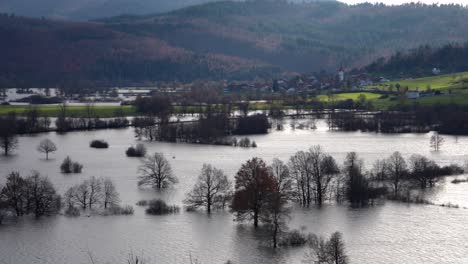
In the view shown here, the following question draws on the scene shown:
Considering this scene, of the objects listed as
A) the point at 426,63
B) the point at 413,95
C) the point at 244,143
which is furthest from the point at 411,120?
the point at 426,63

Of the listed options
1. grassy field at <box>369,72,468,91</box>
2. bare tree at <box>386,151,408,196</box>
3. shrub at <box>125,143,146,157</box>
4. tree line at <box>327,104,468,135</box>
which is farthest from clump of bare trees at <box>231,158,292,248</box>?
grassy field at <box>369,72,468,91</box>

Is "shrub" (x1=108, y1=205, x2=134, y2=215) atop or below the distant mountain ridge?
below

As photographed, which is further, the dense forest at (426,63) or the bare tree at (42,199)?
the dense forest at (426,63)

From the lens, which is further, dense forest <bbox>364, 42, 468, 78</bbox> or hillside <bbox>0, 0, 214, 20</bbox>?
hillside <bbox>0, 0, 214, 20</bbox>

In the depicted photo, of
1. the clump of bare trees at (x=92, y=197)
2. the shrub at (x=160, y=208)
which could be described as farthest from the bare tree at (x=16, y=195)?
the shrub at (x=160, y=208)

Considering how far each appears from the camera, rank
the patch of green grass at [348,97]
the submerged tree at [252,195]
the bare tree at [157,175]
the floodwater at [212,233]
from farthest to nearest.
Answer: the patch of green grass at [348,97] → the bare tree at [157,175] → the submerged tree at [252,195] → the floodwater at [212,233]

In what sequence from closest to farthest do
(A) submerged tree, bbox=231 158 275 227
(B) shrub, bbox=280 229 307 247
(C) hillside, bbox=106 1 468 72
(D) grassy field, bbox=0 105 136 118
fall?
(B) shrub, bbox=280 229 307 247 → (A) submerged tree, bbox=231 158 275 227 → (D) grassy field, bbox=0 105 136 118 → (C) hillside, bbox=106 1 468 72

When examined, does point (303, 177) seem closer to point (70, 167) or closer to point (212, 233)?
point (212, 233)

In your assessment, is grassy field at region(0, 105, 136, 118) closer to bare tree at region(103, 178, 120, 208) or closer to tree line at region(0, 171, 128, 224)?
bare tree at region(103, 178, 120, 208)

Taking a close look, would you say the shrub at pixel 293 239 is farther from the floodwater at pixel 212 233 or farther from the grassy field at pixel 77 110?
the grassy field at pixel 77 110
